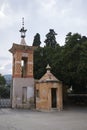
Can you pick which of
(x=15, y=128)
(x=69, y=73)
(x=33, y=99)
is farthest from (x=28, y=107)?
(x=15, y=128)

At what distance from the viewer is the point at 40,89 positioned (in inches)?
1104

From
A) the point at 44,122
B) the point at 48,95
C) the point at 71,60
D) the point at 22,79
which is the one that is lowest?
the point at 44,122

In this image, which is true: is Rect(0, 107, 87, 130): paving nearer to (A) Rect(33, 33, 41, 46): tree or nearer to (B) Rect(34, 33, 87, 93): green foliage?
(B) Rect(34, 33, 87, 93): green foliage

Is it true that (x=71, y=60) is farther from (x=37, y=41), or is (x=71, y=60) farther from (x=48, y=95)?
(x=37, y=41)

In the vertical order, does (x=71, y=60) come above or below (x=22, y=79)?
above

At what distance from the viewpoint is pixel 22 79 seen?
97.7ft

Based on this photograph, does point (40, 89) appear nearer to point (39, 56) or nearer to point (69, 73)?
point (69, 73)

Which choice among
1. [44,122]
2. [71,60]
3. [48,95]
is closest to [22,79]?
[48,95]

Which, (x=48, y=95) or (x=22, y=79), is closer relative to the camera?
A: (x=48, y=95)

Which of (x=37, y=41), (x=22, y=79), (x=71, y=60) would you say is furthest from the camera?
(x=37, y=41)

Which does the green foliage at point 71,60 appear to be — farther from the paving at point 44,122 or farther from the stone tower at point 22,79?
the paving at point 44,122

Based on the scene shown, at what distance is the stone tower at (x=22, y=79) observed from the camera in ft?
95.9

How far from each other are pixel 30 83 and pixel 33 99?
1.87 m

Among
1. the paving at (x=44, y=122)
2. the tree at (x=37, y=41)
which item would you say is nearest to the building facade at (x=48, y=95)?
the paving at (x=44, y=122)
